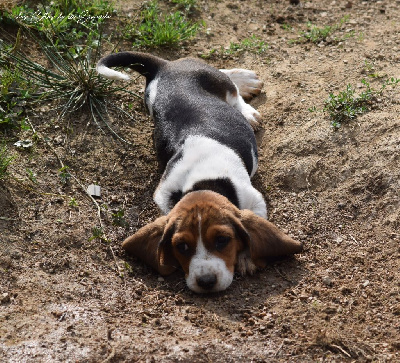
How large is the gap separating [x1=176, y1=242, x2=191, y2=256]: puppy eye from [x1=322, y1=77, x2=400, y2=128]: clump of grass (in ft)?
8.37

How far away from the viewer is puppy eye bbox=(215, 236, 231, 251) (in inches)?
223

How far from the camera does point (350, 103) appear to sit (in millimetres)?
Result: 7484

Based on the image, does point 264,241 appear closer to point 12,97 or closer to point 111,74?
point 111,74

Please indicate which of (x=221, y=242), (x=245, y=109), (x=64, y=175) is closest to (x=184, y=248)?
(x=221, y=242)

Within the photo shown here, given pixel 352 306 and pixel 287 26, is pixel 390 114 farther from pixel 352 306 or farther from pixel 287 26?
pixel 287 26

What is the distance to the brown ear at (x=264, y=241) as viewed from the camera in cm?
585

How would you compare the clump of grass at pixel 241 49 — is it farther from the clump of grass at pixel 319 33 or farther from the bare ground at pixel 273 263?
the clump of grass at pixel 319 33

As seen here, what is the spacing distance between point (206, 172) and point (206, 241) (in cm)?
101

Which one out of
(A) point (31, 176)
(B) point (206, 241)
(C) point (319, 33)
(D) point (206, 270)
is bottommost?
(A) point (31, 176)

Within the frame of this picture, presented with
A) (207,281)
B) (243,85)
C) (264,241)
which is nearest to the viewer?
(207,281)

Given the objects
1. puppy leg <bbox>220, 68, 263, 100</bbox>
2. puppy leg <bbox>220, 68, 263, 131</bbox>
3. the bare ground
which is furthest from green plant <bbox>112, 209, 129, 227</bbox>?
puppy leg <bbox>220, 68, 263, 100</bbox>

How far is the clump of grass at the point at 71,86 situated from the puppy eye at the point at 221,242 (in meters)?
2.78

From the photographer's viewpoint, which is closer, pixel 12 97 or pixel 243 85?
pixel 12 97

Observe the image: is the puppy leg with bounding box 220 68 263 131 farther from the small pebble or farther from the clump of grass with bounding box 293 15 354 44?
the small pebble
